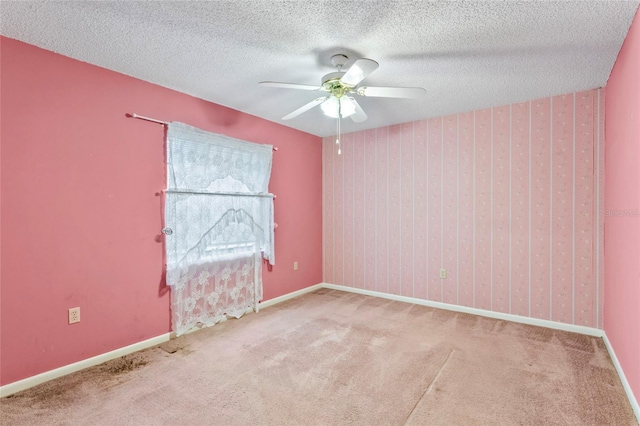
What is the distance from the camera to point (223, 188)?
134 inches

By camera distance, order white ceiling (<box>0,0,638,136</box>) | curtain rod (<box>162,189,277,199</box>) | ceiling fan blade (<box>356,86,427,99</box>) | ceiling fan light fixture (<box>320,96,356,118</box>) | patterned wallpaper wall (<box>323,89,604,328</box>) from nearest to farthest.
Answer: white ceiling (<box>0,0,638,136</box>)
ceiling fan blade (<box>356,86,427,99</box>)
ceiling fan light fixture (<box>320,96,356,118</box>)
curtain rod (<box>162,189,277,199</box>)
patterned wallpaper wall (<box>323,89,604,328</box>)

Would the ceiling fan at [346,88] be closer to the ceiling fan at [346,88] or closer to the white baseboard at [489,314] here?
the ceiling fan at [346,88]

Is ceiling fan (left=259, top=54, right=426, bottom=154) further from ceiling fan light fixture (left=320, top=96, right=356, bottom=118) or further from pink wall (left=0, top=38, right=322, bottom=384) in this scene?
pink wall (left=0, top=38, right=322, bottom=384)

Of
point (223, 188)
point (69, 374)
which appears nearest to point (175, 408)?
point (69, 374)

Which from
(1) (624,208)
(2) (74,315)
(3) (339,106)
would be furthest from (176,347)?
(1) (624,208)

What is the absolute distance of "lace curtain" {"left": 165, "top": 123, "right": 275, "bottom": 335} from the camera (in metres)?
3.00

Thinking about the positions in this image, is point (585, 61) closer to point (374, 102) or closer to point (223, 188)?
point (374, 102)

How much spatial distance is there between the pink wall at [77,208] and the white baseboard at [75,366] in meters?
0.04

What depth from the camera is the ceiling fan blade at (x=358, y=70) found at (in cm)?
194

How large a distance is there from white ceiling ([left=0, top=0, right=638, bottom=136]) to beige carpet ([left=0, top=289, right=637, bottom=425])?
227 cm

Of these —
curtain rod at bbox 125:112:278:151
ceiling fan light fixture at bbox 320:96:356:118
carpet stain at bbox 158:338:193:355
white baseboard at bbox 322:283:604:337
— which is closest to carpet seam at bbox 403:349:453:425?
A: white baseboard at bbox 322:283:604:337

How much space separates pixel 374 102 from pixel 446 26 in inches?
53.4

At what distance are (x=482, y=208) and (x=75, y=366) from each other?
3980 mm

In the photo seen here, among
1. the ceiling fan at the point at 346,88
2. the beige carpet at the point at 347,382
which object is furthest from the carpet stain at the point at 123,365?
the ceiling fan at the point at 346,88
